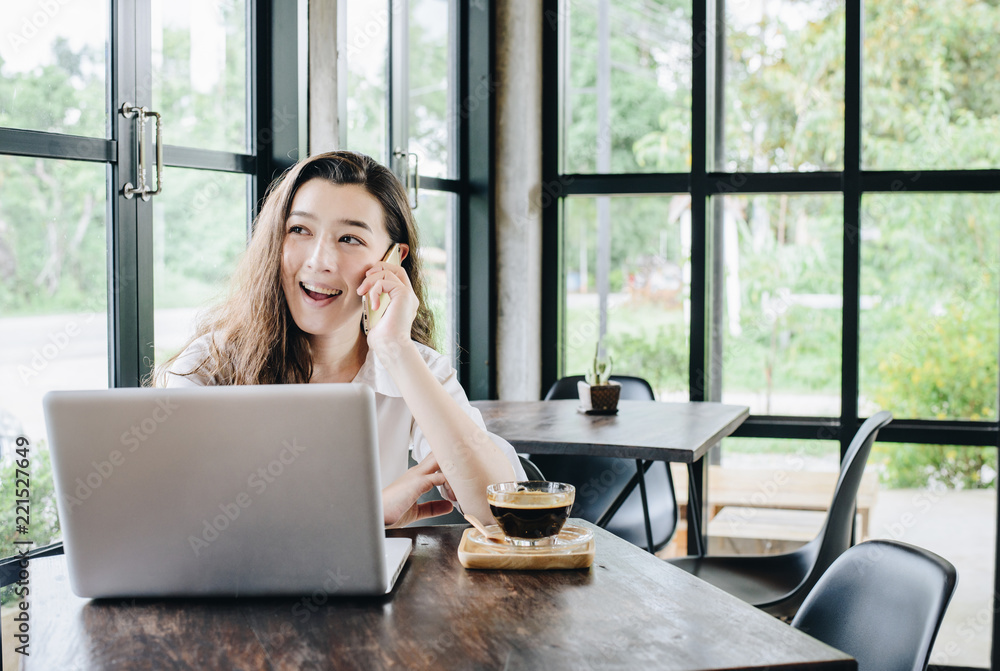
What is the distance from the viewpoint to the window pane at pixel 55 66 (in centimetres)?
200

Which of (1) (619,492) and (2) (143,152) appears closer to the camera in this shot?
(2) (143,152)

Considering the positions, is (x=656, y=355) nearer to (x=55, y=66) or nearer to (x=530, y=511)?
(x=55, y=66)

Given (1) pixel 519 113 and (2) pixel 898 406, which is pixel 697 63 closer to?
(1) pixel 519 113

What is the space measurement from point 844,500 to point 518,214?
6.99ft

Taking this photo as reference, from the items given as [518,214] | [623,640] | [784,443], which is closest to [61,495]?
[623,640]

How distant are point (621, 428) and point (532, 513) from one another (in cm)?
146

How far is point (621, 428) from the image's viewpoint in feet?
9.04

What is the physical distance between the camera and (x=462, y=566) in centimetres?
132

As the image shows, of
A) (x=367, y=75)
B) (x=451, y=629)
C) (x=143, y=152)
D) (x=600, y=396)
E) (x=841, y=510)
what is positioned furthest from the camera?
(x=367, y=75)

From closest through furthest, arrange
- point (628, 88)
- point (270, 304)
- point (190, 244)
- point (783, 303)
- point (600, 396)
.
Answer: point (270, 304)
point (190, 244)
point (600, 396)
point (783, 303)
point (628, 88)

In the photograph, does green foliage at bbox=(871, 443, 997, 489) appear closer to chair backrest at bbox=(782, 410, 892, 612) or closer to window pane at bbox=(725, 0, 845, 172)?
window pane at bbox=(725, 0, 845, 172)

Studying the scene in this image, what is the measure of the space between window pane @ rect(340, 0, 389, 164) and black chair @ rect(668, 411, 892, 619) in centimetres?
178

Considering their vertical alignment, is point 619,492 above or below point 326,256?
below

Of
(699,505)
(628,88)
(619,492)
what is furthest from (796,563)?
(628,88)
